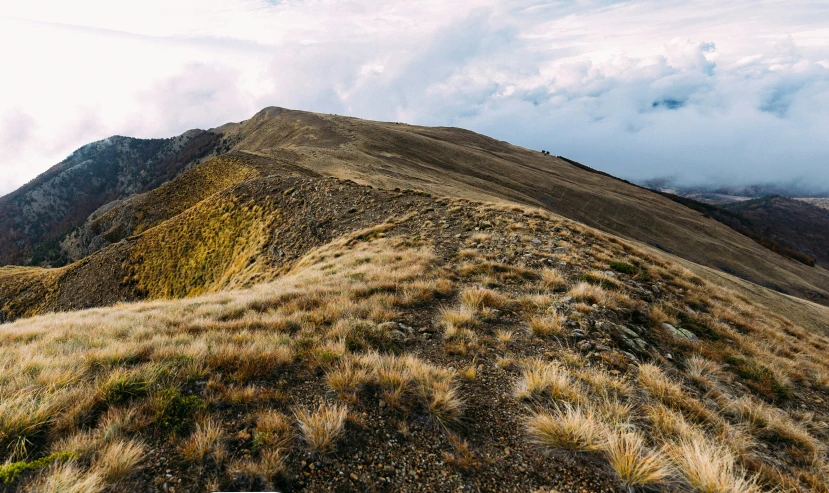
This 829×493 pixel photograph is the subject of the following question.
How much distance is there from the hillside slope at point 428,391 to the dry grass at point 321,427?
31mm

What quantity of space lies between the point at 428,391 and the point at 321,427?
1.75m

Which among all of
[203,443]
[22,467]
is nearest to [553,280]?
[203,443]

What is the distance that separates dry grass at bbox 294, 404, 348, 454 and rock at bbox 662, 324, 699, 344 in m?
9.01

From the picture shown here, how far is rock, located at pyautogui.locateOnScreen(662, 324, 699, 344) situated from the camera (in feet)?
29.5

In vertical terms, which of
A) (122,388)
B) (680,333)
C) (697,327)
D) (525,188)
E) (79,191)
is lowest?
(697,327)

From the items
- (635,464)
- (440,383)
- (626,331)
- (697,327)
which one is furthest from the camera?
(697,327)

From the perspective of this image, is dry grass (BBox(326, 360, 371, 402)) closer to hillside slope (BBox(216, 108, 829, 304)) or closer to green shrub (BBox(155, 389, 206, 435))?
green shrub (BBox(155, 389, 206, 435))

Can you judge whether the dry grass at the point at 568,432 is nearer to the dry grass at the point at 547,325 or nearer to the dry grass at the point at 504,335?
the dry grass at the point at 504,335

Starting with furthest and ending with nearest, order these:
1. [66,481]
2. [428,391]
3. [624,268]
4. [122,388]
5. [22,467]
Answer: [624,268] → [428,391] → [122,388] → [22,467] → [66,481]

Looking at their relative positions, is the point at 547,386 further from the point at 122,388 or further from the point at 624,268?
the point at 624,268

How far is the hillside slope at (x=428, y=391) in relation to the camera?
3.88 metres

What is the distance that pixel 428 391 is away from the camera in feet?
17.4

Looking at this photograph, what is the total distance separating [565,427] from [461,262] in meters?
8.56

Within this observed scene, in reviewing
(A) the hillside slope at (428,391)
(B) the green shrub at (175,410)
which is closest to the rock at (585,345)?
(A) the hillside slope at (428,391)
